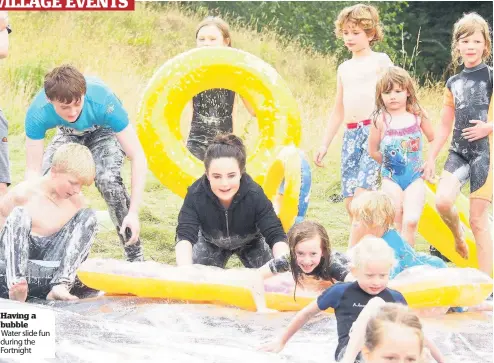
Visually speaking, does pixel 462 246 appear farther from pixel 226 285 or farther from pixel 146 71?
pixel 146 71

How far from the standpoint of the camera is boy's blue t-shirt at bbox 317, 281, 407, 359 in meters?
3.97

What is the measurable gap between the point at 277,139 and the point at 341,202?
2.12 metres

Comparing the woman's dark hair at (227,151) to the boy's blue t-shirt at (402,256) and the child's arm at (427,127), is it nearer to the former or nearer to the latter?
the boy's blue t-shirt at (402,256)

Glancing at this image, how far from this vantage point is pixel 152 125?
632cm

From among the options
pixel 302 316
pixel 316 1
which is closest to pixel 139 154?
pixel 302 316

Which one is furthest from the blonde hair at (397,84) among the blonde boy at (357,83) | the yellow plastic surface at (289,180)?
the yellow plastic surface at (289,180)

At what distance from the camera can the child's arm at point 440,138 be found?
5477 mm

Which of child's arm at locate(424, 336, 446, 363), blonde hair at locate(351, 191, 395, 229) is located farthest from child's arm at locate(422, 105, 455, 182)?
child's arm at locate(424, 336, 446, 363)

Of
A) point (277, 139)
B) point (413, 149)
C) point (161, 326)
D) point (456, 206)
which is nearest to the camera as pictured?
point (161, 326)

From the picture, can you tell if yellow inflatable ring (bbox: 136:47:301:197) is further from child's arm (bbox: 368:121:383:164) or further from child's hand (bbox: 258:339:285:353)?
child's hand (bbox: 258:339:285:353)

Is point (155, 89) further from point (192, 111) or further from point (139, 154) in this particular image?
point (139, 154)

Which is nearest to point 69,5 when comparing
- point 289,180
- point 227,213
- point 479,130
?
point 227,213

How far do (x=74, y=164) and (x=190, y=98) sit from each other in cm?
172

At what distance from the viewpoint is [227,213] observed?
Result: 514 centimetres
